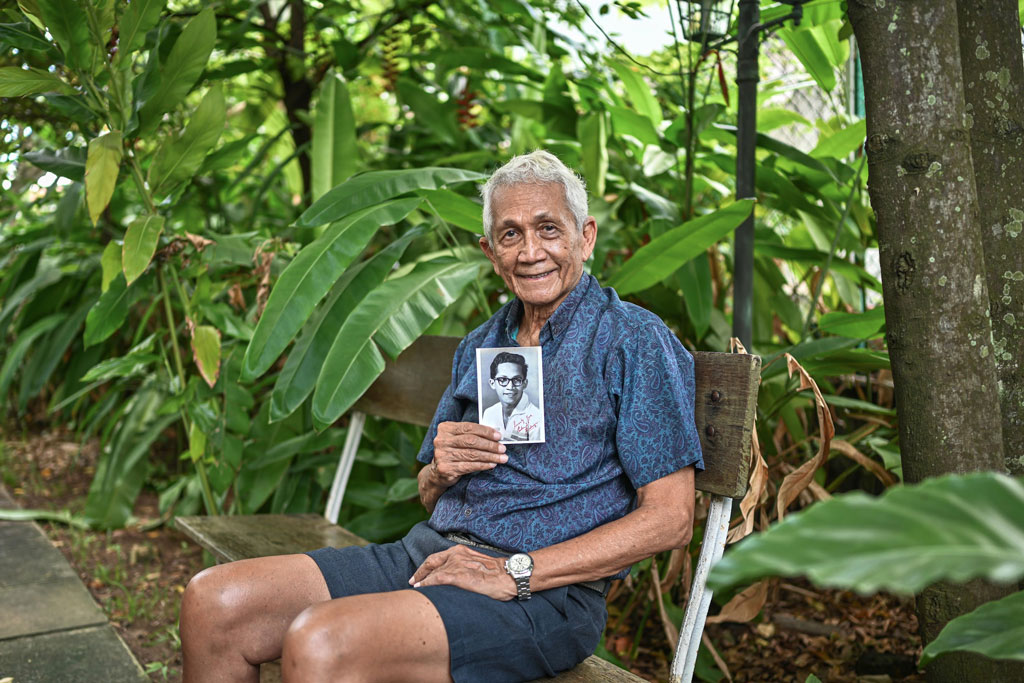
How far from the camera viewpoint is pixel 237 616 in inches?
70.2

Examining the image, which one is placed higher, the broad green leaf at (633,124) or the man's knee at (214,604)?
the broad green leaf at (633,124)

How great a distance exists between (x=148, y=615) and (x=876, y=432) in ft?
8.49

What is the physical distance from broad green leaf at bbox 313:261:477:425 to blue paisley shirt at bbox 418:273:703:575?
0.44 meters

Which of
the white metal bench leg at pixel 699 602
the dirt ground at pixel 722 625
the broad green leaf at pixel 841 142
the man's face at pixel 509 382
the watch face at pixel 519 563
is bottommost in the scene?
the dirt ground at pixel 722 625

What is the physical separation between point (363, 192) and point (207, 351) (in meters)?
0.85

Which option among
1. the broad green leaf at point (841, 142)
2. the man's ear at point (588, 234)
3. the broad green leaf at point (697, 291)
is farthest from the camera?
the broad green leaf at point (841, 142)

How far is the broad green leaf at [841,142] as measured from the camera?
9.52 ft

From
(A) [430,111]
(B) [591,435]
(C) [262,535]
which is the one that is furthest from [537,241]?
(A) [430,111]

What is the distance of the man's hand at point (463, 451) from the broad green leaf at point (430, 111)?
2261mm

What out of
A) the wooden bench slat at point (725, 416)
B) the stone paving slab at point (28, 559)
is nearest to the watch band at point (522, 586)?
the wooden bench slat at point (725, 416)

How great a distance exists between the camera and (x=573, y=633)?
1704 mm

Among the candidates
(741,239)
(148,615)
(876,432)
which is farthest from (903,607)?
(148,615)

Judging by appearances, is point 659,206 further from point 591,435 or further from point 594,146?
point 591,435

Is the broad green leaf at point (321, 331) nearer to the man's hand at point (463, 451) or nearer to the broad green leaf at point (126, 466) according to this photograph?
the man's hand at point (463, 451)
